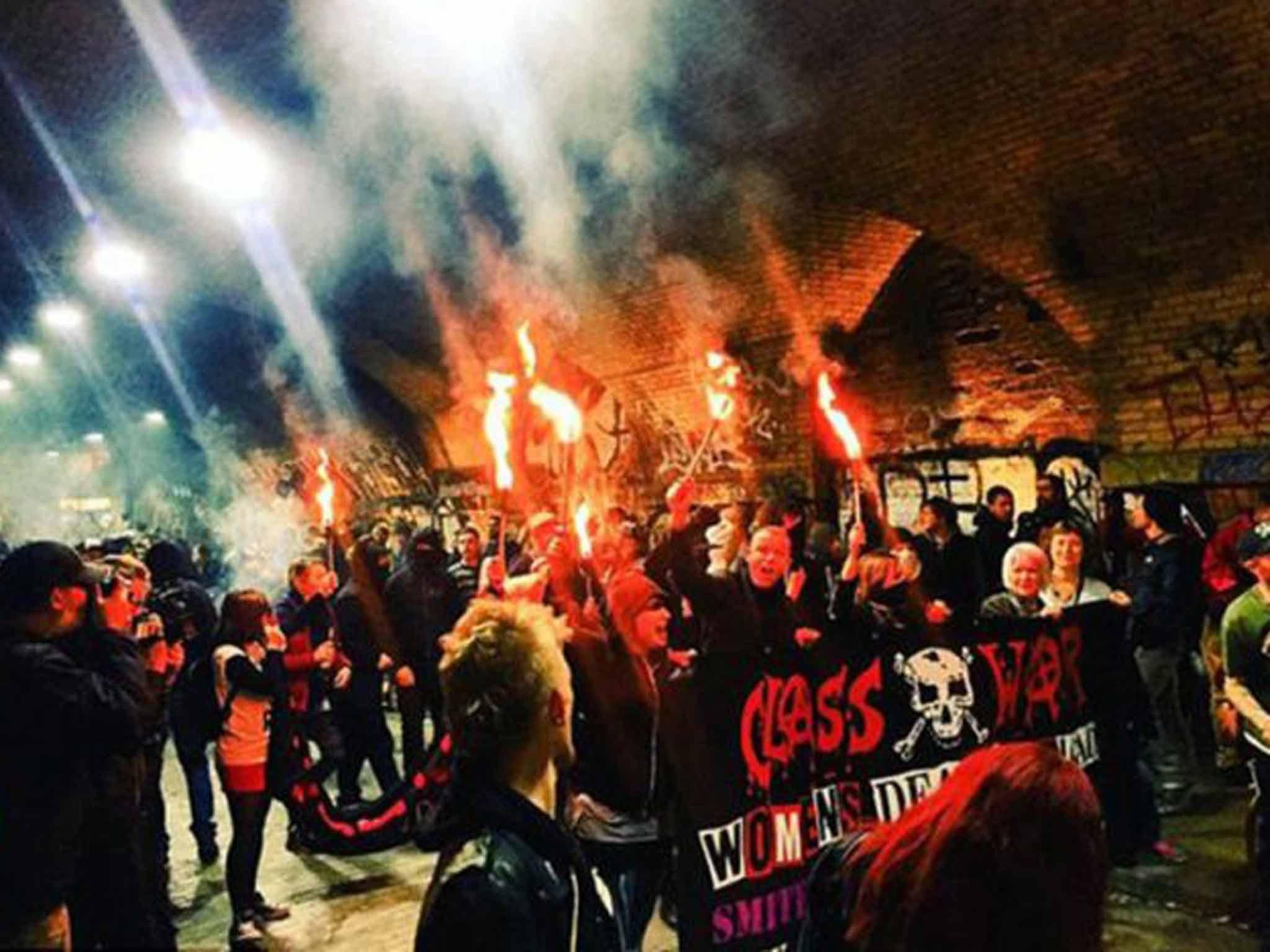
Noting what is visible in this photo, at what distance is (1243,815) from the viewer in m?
6.12

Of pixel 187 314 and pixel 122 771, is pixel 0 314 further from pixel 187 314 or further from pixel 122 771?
pixel 122 771

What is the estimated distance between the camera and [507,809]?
6.58ft

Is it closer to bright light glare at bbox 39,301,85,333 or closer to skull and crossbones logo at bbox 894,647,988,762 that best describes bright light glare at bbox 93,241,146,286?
bright light glare at bbox 39,301,85,333

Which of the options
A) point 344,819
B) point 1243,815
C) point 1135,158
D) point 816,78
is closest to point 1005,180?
point 1135,158

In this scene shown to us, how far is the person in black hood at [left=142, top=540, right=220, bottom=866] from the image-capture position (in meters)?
5.91

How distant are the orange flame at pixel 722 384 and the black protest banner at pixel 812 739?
742 centimetres

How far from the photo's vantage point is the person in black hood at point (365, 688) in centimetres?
686

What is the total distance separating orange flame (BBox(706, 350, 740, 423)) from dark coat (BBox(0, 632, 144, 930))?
31.1 ft

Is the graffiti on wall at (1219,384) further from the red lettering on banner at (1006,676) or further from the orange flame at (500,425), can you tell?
the orange flame at (500,425)

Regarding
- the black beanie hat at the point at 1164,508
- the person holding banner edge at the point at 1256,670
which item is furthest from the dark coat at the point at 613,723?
the black beanie hat at the point at 1164,508

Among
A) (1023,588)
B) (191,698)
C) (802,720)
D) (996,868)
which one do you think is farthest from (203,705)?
(996,868)

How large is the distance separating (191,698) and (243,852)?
1029 mm

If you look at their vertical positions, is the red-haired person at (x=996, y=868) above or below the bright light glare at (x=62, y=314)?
below

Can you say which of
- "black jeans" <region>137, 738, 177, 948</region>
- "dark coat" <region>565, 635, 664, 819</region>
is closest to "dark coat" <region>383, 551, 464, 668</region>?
"black jeans" <region>137, 738, 177, 948</region>
